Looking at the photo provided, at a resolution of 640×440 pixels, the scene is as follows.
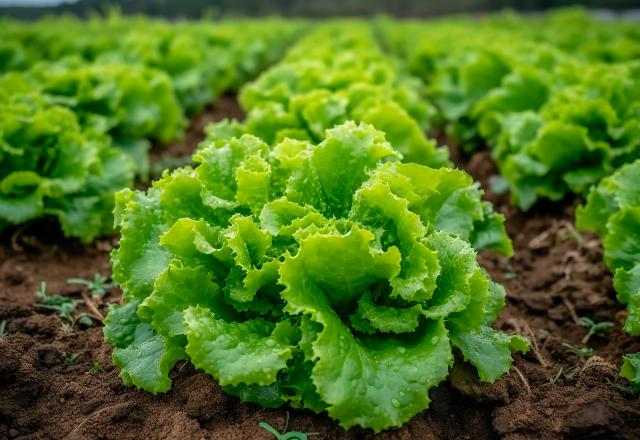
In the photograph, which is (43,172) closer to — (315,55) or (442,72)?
(315,55)

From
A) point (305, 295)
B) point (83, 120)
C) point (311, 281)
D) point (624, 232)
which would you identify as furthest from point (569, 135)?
point (83, 120)

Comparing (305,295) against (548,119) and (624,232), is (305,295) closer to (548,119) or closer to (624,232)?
(624,232)

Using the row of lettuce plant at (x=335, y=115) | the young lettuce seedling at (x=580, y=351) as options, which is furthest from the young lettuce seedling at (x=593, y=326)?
the row of lettuce plant at (x=335, y=115)

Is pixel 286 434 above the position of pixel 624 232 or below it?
below

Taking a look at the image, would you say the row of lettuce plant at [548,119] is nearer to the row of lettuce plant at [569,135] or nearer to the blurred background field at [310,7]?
the row of lettuce plant at [569,135]

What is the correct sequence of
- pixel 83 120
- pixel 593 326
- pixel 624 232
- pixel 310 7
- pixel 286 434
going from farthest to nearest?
pixel 310 7, pixel 83 120, pixel 593 326, pixel 624 232, pixel 286 434

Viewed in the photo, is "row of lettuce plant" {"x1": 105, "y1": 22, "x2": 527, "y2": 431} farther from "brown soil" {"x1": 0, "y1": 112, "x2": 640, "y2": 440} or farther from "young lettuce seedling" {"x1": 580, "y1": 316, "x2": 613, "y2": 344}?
"young lettuce seedling" {"x1": 580, "y1": 316, "x2": 613, "y2": 344}

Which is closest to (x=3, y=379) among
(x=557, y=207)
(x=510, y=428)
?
(x=510, y=428)
